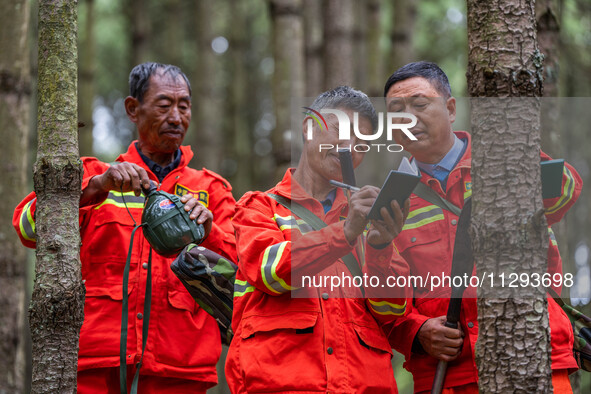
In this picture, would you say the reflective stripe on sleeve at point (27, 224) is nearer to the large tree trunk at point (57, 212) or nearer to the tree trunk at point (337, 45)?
the large tree trunk at point (57, 212)

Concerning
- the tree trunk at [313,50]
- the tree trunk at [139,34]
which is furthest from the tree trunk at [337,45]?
the tree trunk at [139,34]

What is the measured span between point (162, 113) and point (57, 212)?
4.35 feet

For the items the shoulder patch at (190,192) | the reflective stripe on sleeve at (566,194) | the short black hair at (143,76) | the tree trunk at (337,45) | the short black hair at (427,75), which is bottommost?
the reflective stripe on sleeve at (566,194)

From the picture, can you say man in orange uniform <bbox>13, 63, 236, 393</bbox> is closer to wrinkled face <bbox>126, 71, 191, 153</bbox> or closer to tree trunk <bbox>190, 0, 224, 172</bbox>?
wrinkled face <bbox>126, 71, 191, 153</bbox>

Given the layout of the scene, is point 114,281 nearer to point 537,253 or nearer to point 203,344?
point 203,344

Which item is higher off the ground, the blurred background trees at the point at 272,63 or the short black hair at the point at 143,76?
the blurred background trees at the point at 272,63

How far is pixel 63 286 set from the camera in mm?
3691

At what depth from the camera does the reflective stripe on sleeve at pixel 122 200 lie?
15.2ft

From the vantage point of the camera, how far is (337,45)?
29.3 feet

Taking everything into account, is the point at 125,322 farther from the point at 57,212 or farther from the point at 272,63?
the point at 272,63

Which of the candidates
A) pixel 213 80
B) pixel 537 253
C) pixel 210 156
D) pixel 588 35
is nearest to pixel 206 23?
pixel 213 80

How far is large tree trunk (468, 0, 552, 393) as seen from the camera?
10.0 feet

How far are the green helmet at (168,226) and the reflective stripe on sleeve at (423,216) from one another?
1.07 metres

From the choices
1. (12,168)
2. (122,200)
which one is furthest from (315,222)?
(12,168)
